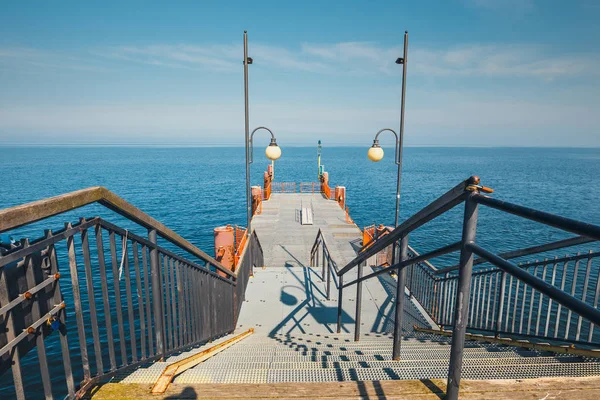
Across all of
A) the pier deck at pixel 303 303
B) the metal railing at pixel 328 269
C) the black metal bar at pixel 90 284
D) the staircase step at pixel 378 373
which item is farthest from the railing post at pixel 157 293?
the metal railing at pixel 328 269

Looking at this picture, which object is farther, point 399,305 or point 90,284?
point 399,305

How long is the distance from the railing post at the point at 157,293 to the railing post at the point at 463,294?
8.37 ft

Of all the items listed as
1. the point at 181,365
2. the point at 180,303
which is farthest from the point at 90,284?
the point at 180,303

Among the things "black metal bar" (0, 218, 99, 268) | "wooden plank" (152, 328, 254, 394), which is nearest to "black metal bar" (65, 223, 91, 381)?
"black metal bar" (0, 218, 99, 268)

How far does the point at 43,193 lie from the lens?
172 feet

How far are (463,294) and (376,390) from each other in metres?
1.02

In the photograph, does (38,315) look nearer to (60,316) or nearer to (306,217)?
(60,316)

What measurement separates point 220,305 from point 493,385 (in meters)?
4.35

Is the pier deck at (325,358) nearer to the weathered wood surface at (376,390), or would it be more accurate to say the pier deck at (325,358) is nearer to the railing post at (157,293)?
the weathered wood surface at (376,390)

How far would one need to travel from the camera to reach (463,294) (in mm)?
2090

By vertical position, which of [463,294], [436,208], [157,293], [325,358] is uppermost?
[436,208]

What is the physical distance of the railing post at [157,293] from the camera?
333cm

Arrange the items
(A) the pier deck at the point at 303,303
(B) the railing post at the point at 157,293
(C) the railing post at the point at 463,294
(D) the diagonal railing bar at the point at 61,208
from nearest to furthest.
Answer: (D) the diagonal railing bar at the point at 61,208, (C) the railing post at the point at 463,294, (B) the railing post at the point at 157,293, (A) the pier deck at the point at 303,303

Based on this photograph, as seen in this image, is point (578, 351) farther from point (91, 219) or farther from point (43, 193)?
point (43, 193)
